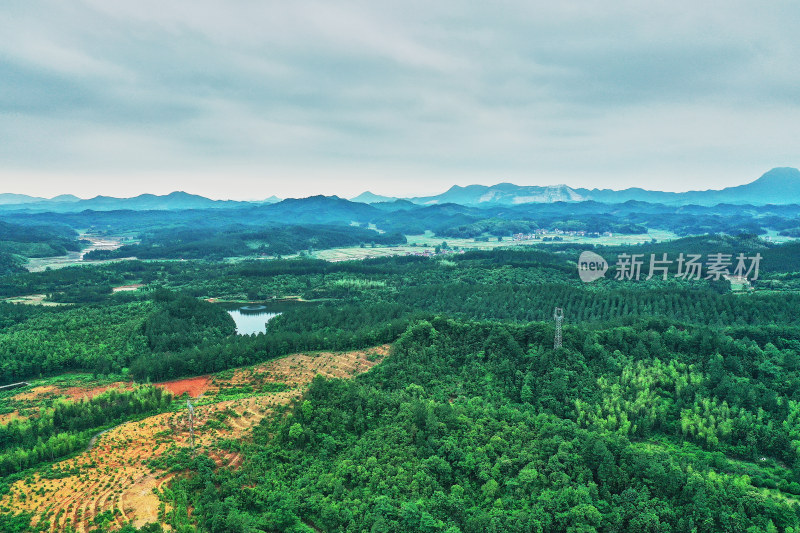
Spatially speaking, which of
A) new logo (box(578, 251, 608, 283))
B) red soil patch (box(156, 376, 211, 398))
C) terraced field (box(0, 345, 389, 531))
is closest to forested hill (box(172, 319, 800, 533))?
terraced field (box(0, 345, 389, 531))

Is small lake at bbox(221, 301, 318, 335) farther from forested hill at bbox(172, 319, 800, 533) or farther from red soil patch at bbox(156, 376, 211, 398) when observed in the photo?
forested hill at bbox(172, 319, 800, 533)

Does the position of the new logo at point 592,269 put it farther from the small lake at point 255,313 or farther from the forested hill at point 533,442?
the small lake at point 255,313

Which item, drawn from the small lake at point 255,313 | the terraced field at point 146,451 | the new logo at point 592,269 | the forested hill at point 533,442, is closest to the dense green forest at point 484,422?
the forested hill at point 533,442

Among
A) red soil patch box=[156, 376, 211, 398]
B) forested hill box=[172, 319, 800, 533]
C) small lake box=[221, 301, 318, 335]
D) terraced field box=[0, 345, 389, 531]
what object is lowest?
small lake box=[221, 301, 318, 335]

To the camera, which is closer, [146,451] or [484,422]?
[146,451]

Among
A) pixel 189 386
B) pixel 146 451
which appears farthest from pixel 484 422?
pixel 189 386

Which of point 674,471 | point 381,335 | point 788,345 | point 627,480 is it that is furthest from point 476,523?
point 788,345

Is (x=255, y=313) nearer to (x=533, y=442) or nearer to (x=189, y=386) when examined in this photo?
(x=189, y=386)

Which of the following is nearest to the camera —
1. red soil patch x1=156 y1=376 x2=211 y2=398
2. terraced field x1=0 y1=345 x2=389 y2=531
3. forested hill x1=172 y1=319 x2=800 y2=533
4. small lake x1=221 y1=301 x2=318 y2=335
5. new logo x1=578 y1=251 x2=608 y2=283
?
forested hill x1=172 y1=319 x2=800 y2=533
